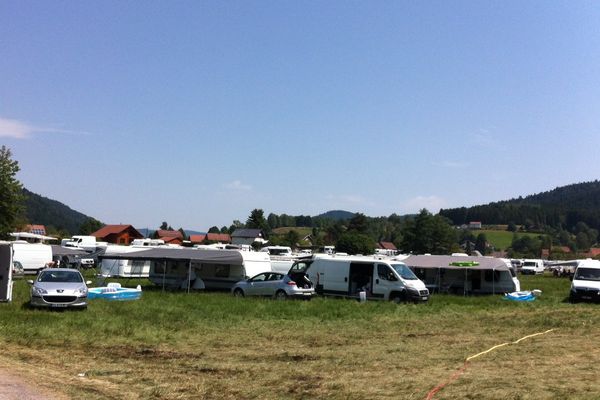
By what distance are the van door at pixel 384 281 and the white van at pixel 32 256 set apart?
24.8 metres

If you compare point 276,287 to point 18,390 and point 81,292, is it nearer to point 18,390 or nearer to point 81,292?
point 81,292

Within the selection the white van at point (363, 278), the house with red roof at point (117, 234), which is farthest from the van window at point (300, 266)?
the house with red roof at point (117, 234)

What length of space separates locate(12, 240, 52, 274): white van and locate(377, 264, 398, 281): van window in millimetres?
24832

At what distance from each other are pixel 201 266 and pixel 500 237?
464ft

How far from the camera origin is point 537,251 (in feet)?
418

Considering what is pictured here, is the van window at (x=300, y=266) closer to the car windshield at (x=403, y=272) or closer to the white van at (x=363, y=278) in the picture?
the white van at (x=363, y=278)

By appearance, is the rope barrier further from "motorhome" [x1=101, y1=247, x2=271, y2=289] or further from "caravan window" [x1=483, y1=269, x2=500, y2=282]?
"caravan window" [x1=483, y1=269, x2=500, y2=282]

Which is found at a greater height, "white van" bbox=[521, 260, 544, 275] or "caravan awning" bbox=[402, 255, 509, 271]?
"caravan awning" bbox=[402, 255, 509, 271]

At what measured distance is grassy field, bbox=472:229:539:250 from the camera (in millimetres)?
150875

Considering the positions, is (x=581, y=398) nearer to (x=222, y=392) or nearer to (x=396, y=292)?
(x=222, y=392)

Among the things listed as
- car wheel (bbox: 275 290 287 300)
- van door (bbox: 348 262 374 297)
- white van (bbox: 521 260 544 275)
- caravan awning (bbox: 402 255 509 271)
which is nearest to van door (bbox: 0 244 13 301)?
car wheel (bbox: 275 290 287 300)

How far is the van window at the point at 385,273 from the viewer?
25.6 meters

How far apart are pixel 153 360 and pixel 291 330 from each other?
5425 millimetres

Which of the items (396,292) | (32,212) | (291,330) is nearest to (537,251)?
(396,292)
